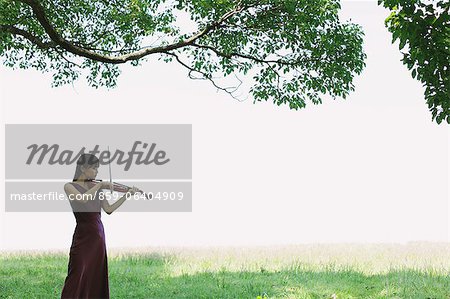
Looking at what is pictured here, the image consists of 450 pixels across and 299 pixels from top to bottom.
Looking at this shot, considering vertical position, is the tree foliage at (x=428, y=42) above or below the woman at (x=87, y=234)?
above

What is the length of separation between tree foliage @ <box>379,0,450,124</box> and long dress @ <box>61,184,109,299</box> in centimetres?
521

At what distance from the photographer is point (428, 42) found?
937 cm

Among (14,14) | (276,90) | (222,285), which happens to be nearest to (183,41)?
(276,90)

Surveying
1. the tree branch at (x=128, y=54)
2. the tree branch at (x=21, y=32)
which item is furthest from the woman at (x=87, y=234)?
the tree branch at (x=21, y=32)

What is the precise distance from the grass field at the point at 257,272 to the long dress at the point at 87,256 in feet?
10.5

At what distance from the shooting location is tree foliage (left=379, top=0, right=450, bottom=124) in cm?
923

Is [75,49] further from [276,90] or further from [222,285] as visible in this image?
[222,285]

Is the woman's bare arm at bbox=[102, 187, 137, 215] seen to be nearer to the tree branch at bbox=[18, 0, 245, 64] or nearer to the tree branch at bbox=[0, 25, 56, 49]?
the tree branch at bbox=[18, 0, 245, 64]

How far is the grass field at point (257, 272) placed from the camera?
12.6 metres

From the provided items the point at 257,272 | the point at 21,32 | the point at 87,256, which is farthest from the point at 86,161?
the point at 257,272

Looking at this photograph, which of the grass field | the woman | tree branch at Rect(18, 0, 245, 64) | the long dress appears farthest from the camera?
tree branch at Rect(18, 0, 245, 64)

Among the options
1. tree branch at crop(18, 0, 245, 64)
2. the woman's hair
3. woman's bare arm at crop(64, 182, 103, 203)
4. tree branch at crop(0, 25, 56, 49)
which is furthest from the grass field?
tree branch at crop(0, 25, 56, 49)

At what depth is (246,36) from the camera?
46.5 feet

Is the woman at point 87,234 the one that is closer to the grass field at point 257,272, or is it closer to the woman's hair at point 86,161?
the woman's hair at point 86,161
